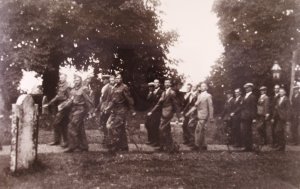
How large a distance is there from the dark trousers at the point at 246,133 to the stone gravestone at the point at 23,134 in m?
6.80

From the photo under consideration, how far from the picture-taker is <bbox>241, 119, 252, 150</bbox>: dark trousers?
14.8m

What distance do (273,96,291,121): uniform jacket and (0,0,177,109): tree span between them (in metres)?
13.2

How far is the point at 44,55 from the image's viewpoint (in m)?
26.0

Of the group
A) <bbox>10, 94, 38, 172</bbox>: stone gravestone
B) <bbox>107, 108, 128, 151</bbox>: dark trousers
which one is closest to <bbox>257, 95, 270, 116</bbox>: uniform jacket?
<bbox>107, 108, 128, 151</bbox>: dark trousers

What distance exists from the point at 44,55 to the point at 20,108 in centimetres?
1639

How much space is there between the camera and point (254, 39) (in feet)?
100

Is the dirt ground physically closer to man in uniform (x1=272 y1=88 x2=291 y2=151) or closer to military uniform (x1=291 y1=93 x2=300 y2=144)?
man in uniform (x1=272 y1=88 x2=291 y2=151)

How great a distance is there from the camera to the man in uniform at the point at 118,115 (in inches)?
519

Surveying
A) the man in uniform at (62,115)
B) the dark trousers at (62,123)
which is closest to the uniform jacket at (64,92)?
the man in uniform at (62,115)

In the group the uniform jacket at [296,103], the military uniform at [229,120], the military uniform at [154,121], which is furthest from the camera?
the uniform jacket at [296,103]

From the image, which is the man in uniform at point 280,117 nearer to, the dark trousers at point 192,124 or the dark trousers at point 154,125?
the dark trousers at point 192,124

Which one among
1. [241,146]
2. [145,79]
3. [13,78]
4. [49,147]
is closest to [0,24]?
[13,78]

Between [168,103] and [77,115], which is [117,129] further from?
[168,103]

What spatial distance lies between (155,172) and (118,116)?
3.14m
